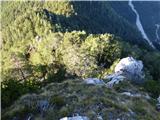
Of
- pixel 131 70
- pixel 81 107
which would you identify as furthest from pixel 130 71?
pixel 81 107

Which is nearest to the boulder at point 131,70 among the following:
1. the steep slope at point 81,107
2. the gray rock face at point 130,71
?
the gray rock face at point 130,71

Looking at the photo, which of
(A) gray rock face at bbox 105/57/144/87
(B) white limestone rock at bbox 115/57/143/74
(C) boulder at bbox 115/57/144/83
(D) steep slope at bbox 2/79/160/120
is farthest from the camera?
(B) white limestone rock at bbox 115/57/143/74

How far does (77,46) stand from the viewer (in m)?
127

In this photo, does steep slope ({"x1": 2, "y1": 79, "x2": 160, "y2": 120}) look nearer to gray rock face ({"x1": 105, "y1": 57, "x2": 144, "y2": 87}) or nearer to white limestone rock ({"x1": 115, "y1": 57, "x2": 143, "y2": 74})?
gray rock face ({"x1": 105, "y1": 57, "x2": 144, "y2": 87})

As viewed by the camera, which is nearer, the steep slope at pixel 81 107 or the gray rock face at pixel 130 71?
the steep slope at pixel 81 107

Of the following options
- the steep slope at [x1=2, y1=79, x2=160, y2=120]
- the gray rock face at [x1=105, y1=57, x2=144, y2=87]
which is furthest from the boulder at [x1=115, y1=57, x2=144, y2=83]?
the steep slope at [x1=2, y1=79, x2=160, y2=120]

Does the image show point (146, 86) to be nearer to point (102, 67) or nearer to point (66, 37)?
point (102, 67)

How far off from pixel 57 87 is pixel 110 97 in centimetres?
1010

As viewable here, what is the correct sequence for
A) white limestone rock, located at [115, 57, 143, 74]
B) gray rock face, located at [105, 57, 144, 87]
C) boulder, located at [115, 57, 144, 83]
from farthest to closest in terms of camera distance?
white limestone rock, located at [115, 57, 143, 74] < boulder, located at [115, 57, 144, 83] < gray rock face, located at [105, 57, 144, 87]

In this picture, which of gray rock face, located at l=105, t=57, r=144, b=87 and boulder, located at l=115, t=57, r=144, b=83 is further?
boulder, located at l=115, t=57, r=144, b=83

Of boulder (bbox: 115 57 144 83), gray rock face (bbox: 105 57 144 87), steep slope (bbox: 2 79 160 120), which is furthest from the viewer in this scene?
boulder (bbox: 115 57 144 83)

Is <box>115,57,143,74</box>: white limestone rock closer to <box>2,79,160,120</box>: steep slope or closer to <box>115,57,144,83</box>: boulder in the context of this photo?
<box>115,57,144,83</box>: boulder

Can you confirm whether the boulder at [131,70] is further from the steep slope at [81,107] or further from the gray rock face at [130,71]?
the steep slope at [81,107]

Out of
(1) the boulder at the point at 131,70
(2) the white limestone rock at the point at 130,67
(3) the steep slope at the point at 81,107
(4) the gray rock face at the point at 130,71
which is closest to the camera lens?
(3) the steep slope at the point at 81,107
